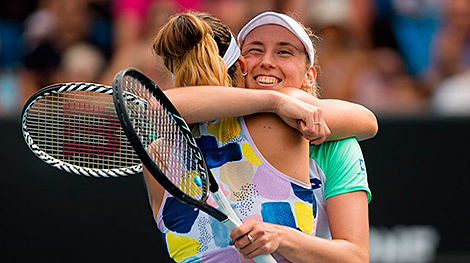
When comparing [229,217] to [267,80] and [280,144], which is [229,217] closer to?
[280,144]

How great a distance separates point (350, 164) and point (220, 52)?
27.3 inches

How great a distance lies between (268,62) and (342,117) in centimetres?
36

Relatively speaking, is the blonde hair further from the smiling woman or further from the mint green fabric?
the mint green fabric

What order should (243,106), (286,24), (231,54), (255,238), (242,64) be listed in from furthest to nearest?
(242,64)
(286,24)
(231,54)
(243,106)
(255,238)

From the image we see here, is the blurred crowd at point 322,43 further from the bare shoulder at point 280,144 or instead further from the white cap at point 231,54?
the bare shoulder at point 280,144

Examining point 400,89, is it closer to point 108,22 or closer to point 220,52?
point 108,22

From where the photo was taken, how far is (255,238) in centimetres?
288

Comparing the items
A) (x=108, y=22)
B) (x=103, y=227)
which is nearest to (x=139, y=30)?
(x=108, y=22)

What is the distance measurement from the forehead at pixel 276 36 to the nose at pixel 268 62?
0.17 ft

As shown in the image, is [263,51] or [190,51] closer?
[190,51]

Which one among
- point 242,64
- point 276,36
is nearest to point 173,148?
point 242,64

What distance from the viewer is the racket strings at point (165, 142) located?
296 cm

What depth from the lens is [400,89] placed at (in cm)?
745

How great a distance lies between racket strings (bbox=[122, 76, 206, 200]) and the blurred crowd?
405cm
